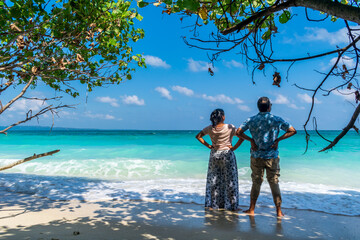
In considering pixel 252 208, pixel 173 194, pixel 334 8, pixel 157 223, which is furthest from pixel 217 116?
pixel 334 8

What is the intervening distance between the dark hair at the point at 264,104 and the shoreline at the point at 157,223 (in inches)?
68.4

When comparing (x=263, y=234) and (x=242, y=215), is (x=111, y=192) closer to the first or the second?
(x=242, y=215)

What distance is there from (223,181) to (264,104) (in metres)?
1.51

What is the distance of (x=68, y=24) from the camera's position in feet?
13.0

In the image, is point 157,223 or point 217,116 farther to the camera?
point 217,116

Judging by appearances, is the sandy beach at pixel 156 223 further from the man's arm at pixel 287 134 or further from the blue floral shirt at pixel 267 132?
the man's arm at pixel 287 134

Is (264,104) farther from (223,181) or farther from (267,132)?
(223,181)

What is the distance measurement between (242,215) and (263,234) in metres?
0.89

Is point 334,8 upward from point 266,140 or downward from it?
upward

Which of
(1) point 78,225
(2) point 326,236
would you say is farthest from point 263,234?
(1) point 78,225

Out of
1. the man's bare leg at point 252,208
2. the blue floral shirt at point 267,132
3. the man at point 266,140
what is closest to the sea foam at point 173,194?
the man's bare leg at point 252,208

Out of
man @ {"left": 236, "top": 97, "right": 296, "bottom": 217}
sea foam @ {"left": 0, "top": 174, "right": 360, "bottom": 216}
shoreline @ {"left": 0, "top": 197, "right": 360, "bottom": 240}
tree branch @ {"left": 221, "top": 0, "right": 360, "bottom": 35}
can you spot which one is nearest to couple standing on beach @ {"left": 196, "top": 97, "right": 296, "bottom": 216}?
man @ {"left": 236, "top": 97, "right": 296, "bottom": 217}

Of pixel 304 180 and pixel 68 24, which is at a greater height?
pixel 68 24

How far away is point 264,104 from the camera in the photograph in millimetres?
4191
